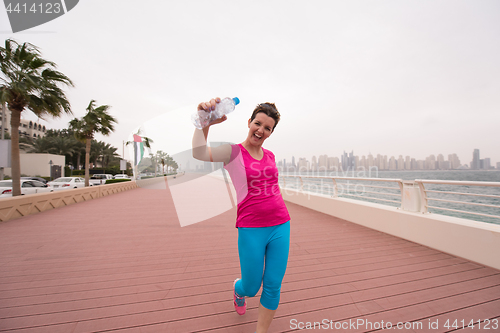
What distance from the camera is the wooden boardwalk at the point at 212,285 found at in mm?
1919

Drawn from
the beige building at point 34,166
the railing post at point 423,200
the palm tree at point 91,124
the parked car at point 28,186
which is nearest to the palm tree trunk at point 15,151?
the parked car at point 28,186

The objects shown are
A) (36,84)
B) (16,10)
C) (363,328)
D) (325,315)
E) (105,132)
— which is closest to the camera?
(363,328)

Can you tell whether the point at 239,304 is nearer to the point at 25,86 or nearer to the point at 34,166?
the point at 25,86

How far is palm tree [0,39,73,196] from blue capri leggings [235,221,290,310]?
9.16 m

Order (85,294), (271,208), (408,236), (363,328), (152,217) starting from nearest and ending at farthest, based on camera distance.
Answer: (271,208)
(363,328)
(85,294)
(408,236)
(152,217)

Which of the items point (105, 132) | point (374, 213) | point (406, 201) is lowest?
point (374, 213)

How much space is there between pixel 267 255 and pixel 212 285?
1327 millimetres

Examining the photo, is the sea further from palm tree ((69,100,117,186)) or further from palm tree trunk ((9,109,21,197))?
palm tree ((69,100,117,186))

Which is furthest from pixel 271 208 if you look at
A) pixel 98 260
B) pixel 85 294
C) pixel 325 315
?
pixel 98 260

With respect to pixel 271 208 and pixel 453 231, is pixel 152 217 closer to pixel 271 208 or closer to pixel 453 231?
pixel 271 208

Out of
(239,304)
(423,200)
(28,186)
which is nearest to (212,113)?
(239,304)

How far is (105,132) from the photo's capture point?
1548 centimetres

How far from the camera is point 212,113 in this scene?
54.1 inches

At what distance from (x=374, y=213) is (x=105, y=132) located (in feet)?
54.5
